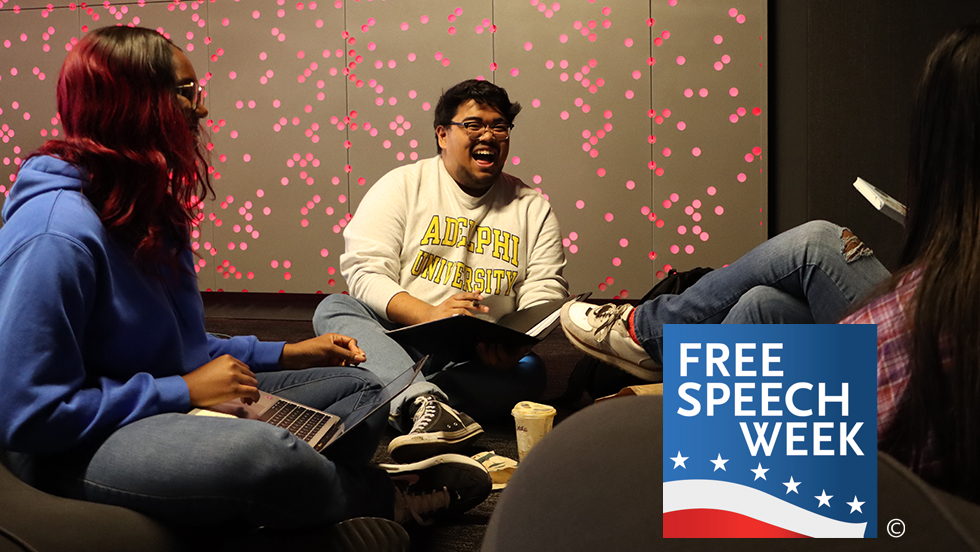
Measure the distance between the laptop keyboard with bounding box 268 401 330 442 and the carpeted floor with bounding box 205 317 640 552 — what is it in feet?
0.93

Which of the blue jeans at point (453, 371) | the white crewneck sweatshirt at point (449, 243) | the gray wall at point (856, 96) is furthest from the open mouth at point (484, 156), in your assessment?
the gray wall at point (856, 96)

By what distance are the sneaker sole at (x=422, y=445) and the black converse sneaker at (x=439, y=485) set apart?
0.22 m

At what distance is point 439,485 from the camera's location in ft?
4.52

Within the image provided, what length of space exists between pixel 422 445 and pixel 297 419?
0.46 meters

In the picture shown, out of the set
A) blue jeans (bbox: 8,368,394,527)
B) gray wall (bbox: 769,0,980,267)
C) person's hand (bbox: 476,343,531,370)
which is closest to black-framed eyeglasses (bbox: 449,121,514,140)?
person's hand (bbox: 476,343,531,370)

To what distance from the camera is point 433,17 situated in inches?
147

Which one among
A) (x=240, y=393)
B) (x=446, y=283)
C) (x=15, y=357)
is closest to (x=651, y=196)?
(x=446, y=283)

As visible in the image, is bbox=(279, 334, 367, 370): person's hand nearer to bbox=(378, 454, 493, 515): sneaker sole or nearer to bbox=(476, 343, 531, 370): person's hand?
bbox=(378, 454, 493, 515): sneaker sole

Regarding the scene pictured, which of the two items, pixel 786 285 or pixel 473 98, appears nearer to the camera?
pixel 786 285

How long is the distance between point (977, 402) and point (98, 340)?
3.13 feet

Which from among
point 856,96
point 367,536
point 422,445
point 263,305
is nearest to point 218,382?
point 367,536

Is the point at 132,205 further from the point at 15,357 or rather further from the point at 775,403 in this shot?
the point at 775,403

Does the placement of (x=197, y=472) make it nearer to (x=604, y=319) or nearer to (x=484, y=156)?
(x=604, y=319)
